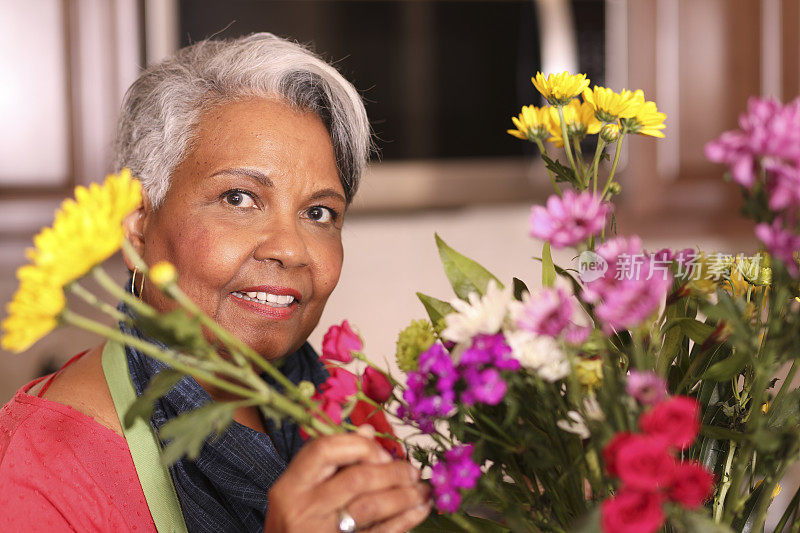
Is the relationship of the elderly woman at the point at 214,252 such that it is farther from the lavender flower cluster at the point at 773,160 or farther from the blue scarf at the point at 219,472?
the lavender flower cluster at the point at 773,160

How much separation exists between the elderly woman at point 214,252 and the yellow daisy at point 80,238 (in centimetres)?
51

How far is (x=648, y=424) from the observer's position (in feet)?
1.22

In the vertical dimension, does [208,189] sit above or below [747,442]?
above

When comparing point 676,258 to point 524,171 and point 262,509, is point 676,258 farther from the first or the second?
point 524,171

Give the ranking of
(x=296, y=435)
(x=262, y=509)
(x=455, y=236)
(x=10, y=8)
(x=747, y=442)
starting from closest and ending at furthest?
(x=747, y=442) → (x=262, y=509) → (x=296, y=435) → (x=10, y=8) → (x=455, y=236)

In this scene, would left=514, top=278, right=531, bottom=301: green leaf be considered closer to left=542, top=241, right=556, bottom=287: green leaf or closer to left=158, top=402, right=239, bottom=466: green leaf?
left=542, top=241, right=556, bottom=287: green leaf

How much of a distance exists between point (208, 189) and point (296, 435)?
0.39 meters

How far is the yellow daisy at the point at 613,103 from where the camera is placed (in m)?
0.59

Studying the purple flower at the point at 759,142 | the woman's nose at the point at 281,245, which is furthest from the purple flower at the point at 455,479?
the woman's nose at the point at 281,245

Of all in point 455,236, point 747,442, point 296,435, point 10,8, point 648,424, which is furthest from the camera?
point 455,236

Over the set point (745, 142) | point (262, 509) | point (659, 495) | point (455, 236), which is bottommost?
point (262, 509)

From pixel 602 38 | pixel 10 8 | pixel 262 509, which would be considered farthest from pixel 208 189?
pixel 602 38

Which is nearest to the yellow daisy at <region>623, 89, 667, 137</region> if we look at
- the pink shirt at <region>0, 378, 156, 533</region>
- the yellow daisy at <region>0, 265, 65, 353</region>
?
the yellow daisy at <region>0, 265, 65, 353</region>

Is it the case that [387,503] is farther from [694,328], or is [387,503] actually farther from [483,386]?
[694,328]
